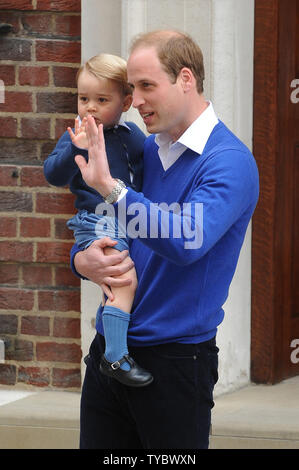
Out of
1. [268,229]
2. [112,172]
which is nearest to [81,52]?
[268,229]

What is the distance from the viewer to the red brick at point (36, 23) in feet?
14.6

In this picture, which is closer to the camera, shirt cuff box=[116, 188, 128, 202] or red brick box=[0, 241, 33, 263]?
shirt cuff box=[116, 188, 128, 202]

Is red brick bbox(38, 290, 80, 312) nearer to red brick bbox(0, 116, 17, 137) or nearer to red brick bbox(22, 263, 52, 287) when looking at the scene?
red brick bbox(22, 263, 52, 287)

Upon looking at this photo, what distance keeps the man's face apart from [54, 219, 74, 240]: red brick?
2.07 meters

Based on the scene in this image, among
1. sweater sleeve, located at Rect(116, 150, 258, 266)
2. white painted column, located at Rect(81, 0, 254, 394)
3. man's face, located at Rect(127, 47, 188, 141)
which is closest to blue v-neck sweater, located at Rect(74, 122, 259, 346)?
sweater sleeve, located at Rect(116, 150, 258, 266)

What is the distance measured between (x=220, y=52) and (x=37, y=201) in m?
1.10

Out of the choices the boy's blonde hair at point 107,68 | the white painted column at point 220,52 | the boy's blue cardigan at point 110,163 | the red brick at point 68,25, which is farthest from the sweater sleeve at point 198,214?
the red brick at point 68,25

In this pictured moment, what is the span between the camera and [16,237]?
14.9 ft

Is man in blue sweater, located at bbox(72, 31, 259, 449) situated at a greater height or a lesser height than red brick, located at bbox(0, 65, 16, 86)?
lesser

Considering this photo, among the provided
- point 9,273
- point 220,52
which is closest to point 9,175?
point 9,273

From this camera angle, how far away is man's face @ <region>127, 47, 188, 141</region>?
7.88ft

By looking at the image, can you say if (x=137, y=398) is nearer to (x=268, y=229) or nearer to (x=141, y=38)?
(x=141, y=38)

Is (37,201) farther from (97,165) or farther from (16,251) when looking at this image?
Result: (97,165)
